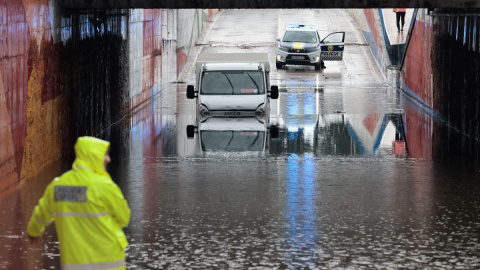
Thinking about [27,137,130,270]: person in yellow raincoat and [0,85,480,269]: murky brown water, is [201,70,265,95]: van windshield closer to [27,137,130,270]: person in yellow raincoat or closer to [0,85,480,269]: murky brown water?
[0,85,480,269]: murky brown water

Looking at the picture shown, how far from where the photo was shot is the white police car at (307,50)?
42750 millimetres

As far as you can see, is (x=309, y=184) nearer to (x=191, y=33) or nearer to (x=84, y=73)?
(x=84, y=73)

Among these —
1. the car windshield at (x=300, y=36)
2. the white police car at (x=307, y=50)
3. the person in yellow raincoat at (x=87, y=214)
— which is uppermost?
the car windshield at (x=300, y=36)

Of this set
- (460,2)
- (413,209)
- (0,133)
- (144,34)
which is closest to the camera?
(413,209)

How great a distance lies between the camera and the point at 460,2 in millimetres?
19938

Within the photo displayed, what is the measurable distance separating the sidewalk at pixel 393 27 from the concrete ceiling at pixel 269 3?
20520mm

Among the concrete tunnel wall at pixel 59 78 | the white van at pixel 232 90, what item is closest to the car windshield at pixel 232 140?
the white van at pixel 232 90

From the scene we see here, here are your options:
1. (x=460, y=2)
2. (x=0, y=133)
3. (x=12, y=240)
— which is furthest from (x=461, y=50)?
(x=12, y=240)

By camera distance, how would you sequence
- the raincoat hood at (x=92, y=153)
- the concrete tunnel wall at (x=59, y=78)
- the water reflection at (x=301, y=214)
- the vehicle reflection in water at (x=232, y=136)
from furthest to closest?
the vehicle reflection in water at (x=232, y=136) < the concrete tunnel wall at (x=59, y=78) < the water reflection at (x=301, y=214) < the raincoat hood at (x=92, y=153)

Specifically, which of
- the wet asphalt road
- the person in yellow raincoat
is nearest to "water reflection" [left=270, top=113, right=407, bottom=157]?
the wet asphalt road

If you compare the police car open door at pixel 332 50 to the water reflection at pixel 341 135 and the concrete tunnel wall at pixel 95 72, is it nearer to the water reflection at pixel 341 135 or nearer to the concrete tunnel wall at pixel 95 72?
the concrete tunnel wall at pixel 95 72

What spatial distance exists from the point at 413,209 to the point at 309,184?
273cm

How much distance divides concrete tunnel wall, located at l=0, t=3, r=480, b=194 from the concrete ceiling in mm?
741

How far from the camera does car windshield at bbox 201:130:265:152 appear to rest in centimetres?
2112
